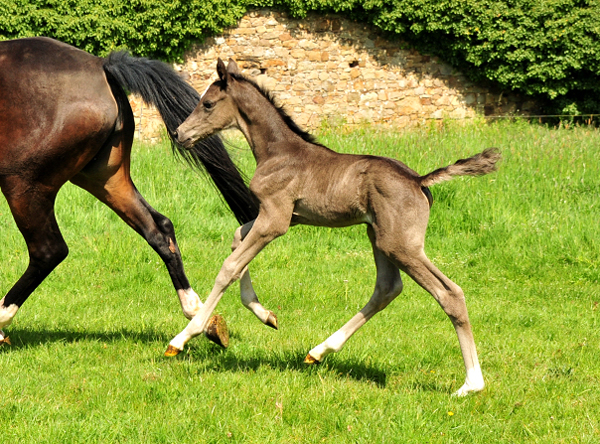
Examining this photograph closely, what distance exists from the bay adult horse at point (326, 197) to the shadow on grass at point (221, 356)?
33 cm

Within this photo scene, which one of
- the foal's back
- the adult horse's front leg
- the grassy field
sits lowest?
the grassy field

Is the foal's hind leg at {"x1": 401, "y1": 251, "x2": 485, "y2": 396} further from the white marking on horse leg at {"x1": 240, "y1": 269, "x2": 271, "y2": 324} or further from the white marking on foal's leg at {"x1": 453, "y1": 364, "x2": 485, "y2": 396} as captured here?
the white marking on horse leg at {"x1": 240, "y1": 269, "x2": 271, "y2": 324}

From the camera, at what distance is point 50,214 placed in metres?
4.96

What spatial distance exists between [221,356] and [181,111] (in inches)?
79.8

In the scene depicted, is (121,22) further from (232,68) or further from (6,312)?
(232,68)

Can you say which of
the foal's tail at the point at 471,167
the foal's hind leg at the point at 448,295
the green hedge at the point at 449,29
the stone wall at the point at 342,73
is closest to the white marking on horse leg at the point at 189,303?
the foal's hind leg at the point at 448,295

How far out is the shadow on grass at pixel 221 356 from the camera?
4.59 m

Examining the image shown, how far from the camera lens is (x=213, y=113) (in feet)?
14.8

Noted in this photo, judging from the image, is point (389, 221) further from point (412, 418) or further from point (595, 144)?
point (595, 144)

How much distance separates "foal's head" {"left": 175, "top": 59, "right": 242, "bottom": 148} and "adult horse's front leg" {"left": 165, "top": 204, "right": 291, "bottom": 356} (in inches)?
29.0

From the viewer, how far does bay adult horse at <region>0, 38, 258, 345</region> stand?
15.6 ft

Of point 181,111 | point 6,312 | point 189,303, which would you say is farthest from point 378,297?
point 6,312

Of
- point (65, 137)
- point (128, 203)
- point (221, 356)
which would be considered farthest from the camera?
point (128, 203)

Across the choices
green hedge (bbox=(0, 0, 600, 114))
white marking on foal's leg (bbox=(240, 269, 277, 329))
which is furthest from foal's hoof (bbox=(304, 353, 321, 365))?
green hedge (bbox=(0, 0, 600, 114))
